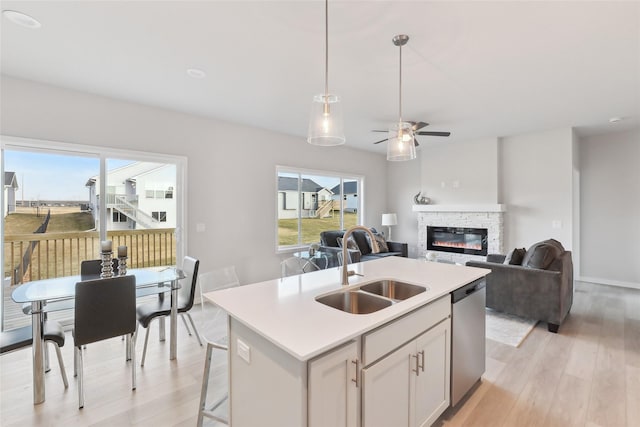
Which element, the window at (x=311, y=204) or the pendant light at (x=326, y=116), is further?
the window at (x=311, y=204)

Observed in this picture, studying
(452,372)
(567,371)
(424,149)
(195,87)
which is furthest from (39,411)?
(424,149)

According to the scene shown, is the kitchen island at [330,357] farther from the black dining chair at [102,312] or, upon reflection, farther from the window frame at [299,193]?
the window frame at [299,193]

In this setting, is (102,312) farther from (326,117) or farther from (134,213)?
(326,117)

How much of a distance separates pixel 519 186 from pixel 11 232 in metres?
7.44

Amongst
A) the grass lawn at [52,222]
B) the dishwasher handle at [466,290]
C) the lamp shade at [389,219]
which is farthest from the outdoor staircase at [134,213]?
the lamp shade at [389,219]

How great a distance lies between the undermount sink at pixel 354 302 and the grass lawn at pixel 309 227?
3.60m

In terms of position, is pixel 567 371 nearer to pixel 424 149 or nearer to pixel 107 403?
pixel 107 403

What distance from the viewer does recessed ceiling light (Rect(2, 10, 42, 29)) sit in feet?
6.60

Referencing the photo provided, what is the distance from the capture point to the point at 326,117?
77.5 inches

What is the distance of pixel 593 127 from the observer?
478 cm

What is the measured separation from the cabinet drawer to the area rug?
1.76 metres

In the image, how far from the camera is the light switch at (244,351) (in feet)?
4.49

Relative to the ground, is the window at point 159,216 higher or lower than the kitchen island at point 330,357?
higher

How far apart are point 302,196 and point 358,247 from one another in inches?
58.7
